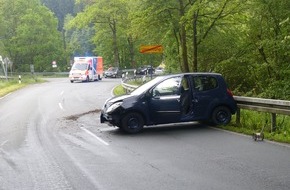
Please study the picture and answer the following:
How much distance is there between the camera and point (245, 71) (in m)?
22.0

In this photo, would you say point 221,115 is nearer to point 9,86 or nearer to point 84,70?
point 9,86

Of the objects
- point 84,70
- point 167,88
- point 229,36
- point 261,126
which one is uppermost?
point 229,36

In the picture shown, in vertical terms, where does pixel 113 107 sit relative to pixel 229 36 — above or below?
below

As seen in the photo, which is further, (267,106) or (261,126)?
(261,126)

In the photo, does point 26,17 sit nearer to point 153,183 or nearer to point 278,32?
point 278,32

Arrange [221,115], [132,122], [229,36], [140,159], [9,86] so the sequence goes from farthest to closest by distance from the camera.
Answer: [9,86]
[229,36]
[221,115]
[132,122]
[140,159]

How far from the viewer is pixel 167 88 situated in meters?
12.2

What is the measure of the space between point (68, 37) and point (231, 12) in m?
109

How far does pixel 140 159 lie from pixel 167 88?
3.96m

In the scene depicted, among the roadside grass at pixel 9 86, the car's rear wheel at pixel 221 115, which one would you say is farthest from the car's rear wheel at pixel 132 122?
the roadside grass at pixel 9 86

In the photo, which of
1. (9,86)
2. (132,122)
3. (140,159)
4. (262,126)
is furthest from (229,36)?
(9,86)

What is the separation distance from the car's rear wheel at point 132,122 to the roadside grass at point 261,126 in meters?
2.41

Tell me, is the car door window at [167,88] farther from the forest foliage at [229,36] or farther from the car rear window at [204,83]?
the forest foliage at [229,36]

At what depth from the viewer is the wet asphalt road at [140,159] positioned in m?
6.78
